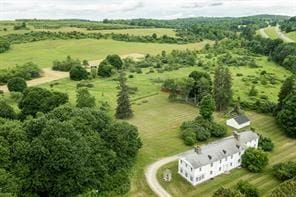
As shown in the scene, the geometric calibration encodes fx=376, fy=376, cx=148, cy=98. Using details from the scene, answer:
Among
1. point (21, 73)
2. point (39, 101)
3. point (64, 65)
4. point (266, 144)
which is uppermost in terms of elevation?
point (39, 101)

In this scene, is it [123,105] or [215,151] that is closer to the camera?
[215,151]

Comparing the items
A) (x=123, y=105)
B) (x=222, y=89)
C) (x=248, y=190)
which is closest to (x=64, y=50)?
(x=123, y=105)

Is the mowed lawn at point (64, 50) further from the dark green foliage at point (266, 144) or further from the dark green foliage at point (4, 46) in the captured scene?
the dark green foliage at point (266, 144)

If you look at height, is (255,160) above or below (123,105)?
below

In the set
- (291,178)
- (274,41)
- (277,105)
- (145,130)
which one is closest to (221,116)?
(277,105)

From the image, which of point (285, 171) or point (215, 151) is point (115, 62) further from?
point (285, 171)
